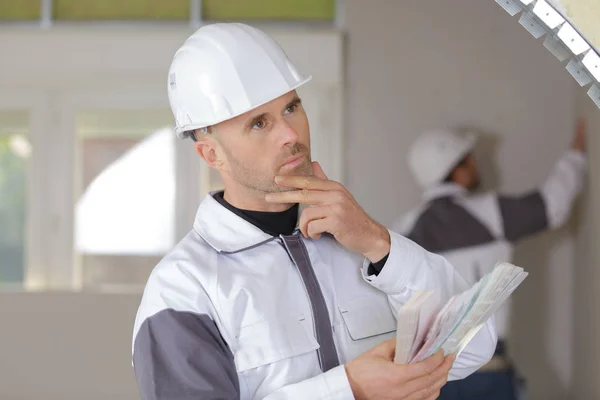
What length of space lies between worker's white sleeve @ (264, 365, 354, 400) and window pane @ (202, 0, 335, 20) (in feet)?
12.3

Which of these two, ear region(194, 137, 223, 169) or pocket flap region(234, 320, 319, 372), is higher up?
ear region(194, 137, 223, 169)

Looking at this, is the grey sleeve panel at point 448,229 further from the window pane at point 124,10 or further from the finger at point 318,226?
the finger at point 318,226

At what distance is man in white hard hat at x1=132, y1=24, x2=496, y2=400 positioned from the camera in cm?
149

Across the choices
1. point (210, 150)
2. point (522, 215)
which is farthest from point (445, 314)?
point (522, 215)

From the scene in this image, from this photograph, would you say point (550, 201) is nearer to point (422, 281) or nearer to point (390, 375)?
point (422, 281)

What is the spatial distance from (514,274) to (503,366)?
2.35 meters

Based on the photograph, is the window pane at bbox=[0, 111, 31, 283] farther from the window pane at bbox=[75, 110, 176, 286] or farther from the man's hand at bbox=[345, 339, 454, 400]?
the man's hand at bbox=[345, 339, 454, 400]

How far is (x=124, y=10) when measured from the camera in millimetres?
5070

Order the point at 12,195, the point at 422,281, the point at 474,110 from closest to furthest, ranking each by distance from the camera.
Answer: the point at 422,281 < the point at 474,110 < the point at 12,195

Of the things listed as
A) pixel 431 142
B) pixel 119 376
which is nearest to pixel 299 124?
pixel 431 142

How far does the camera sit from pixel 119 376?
503 cm

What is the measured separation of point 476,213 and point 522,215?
25cm

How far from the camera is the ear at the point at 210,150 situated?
5.51ft

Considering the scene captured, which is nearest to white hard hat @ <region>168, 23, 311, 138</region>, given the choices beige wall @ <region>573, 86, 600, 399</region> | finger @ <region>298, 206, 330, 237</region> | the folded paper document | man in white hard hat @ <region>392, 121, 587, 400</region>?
finger @ <region>298, 206, 330, 237</region>
